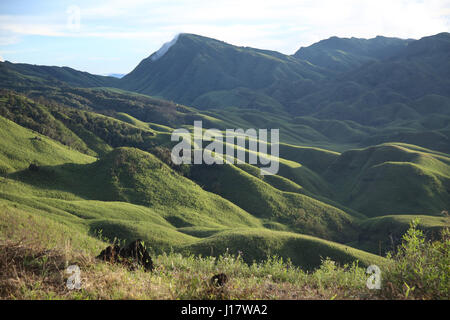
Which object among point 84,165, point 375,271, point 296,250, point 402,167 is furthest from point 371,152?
point 375,271

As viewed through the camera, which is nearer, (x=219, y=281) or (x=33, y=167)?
(x=219, y=281)

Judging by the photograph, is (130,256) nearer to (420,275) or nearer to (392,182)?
(420,275)

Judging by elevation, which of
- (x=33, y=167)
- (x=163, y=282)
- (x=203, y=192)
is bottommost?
(x=203, y=192)

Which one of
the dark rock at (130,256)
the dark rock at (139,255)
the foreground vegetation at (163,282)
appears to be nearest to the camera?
the foreground vegetation at (163,282)

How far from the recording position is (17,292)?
23.0ft

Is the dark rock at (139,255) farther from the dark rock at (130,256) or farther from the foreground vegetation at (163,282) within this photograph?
the foreground vegetation at (163,282)

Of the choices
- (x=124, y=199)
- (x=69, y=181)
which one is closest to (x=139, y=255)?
(x=124, y=199)

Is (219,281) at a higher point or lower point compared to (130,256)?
higher

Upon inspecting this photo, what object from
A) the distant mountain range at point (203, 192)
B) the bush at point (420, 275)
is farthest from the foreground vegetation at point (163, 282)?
the distant mountain range at point (203, 192)

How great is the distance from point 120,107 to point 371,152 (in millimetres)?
124875

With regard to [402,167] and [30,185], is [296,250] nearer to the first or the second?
[30,185]

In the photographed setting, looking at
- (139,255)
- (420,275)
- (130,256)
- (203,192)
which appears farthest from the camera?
(203,192)

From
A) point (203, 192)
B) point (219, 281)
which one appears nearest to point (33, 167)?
point (203, 192)

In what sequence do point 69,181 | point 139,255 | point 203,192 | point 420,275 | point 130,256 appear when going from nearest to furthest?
point 420,275
point 130,256
point 139,255
point 69,181
point 203,192
